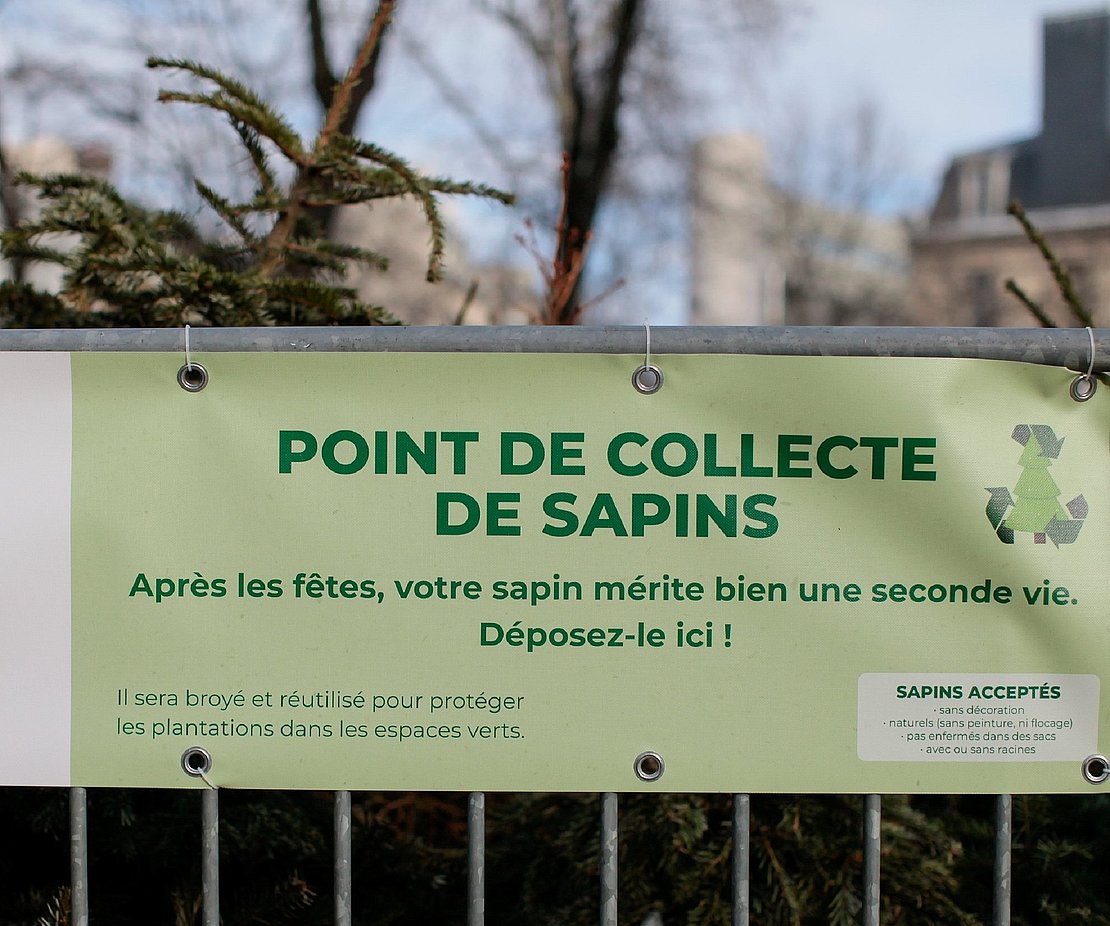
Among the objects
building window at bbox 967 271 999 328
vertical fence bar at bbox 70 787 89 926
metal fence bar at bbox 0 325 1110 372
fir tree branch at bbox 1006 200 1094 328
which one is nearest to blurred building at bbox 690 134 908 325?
building window at bbox 967 271 999 328

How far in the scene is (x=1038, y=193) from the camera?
46281 mm

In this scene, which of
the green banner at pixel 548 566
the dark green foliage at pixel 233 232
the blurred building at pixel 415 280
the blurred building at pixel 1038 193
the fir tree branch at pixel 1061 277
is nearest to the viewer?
the green banner at pixel 548 566

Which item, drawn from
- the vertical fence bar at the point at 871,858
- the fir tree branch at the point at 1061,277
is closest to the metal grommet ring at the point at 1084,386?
the vertical fence bar at the point at 871,858

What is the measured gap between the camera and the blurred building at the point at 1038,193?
130 feet

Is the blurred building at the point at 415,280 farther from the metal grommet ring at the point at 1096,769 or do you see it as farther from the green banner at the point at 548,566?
the metal grommet ring at the point at 1096,769

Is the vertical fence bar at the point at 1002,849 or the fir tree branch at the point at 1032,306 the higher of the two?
the fir tree branch at the point at 1032,306

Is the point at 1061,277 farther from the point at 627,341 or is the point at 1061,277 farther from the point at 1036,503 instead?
the point at 627,341

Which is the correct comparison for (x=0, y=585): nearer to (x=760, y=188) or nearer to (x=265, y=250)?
(x=265, y=250)

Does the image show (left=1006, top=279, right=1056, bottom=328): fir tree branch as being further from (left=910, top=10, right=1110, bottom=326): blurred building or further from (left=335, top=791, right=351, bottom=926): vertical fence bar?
(left=910, top=10, right=1110, bottom=326): blurred building

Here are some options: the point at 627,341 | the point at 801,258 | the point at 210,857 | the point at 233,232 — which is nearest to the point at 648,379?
the point at 627,341

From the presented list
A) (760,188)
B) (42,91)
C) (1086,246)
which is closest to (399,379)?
(42,91)

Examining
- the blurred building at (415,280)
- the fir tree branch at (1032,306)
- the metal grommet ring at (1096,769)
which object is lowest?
the metal grommet ring at (1096,769)

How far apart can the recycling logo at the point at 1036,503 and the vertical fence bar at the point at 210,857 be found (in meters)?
1.43

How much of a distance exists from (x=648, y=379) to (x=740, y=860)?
0.84 metres
